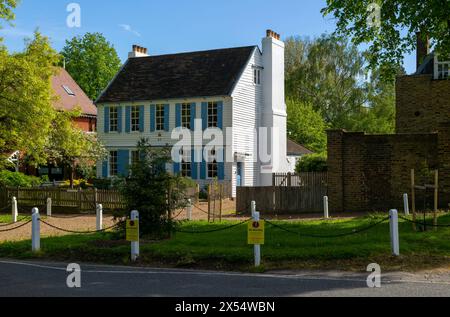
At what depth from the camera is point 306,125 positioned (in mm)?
51250

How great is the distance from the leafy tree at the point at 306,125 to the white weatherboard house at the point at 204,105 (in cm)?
1227

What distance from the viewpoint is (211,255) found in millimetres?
12781

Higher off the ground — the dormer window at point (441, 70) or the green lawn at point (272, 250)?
the dormer window at point (441, 70)

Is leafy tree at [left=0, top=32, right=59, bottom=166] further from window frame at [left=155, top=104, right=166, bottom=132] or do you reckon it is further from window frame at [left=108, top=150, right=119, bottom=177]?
window frame at [left=108, top=150, right=119, bottom=177]

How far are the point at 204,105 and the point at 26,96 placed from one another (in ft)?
43.4

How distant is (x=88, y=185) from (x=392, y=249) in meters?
28.6

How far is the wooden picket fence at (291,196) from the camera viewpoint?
926 inches

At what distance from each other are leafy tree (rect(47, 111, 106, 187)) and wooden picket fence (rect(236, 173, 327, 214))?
32.0ft

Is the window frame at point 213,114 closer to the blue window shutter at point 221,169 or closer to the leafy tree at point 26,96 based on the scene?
the blue window shutter at point 221,169

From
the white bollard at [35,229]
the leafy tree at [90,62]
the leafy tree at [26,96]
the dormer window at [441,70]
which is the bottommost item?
the white bollard at [35,229]

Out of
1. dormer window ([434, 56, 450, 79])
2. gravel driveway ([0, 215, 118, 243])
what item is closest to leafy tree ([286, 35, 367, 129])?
dormer window ([434, 56, 450, 79])

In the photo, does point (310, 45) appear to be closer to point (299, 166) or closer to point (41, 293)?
point (299, 166)

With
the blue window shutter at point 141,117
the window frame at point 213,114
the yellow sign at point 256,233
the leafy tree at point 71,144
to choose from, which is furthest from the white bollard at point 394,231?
the blue window shutter at point 141,117

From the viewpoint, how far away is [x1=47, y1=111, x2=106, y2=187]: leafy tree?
92.6 ft
